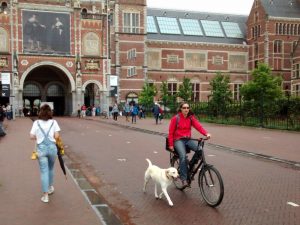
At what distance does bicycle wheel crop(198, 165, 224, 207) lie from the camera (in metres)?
6.66

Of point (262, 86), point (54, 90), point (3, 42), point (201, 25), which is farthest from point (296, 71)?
point (3, 42)

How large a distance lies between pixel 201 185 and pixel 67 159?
6177mm

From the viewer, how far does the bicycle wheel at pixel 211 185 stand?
21.8ft

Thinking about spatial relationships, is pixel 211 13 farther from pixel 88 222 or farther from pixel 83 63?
pixel 88 222

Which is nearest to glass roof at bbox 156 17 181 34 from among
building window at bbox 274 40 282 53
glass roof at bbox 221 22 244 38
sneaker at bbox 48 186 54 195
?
glass roof at bbox 221 22 244 38

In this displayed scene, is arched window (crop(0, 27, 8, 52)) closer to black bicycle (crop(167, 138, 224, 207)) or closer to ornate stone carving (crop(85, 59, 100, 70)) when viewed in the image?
ornate stone carving (crop(85, 59, 100, 70))

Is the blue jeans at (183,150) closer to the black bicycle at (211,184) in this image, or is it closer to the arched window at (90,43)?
the black bicycle at (211,184)

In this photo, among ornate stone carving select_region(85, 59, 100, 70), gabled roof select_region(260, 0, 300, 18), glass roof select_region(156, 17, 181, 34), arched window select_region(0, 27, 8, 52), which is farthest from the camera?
glass roof select_region(156, 17, 181, 34)

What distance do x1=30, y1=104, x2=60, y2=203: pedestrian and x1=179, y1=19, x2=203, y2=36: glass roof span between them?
5749cm

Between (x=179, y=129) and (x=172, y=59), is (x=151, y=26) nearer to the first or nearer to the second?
(x=172, y=59)

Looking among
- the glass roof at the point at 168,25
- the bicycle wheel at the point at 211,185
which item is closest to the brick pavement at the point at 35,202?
the bicycle wheel at the point at 211,185

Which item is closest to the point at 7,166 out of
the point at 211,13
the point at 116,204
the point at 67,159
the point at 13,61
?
the point at 67,159

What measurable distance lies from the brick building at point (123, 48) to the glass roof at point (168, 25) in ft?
0.49

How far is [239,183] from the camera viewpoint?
8.68m
